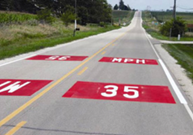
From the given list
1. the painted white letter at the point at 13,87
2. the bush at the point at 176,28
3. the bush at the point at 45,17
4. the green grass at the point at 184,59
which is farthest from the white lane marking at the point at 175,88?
the bush at the point at 176,28

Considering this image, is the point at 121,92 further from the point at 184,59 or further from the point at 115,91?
the point at 184,59

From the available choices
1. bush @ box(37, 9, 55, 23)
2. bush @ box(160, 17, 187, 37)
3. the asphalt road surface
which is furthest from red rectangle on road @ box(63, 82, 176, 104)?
bush @ box(160, 17, 187, 37)

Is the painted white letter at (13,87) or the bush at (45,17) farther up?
the bush at (45,17)

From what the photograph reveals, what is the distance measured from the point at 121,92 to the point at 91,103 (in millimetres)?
1398

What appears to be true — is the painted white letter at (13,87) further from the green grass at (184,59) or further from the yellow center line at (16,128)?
the green grass at (184,59)

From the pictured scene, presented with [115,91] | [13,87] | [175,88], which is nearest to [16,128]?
[13,87]

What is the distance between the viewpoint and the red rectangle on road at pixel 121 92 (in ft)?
23.5

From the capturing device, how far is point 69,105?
6441 mm

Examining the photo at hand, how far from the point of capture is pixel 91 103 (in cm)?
665

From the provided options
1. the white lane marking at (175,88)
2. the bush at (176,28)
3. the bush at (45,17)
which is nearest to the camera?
the white lane marking at (175,88)

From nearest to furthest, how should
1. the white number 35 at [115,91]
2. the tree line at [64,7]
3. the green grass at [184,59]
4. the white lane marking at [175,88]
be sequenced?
the white lane marking at [175,88], the white number 35 at [115,91], the green grass at [184,59], the tree line at [64,7]

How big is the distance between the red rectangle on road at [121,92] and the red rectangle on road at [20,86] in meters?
1.06

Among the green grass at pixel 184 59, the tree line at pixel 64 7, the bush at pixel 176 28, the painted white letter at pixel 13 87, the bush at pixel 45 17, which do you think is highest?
the tree line at pixel 64 7

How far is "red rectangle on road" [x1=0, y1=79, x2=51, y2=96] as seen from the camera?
7402 mm
